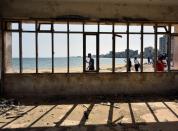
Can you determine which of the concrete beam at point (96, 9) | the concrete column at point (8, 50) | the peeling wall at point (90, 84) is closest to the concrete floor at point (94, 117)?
the peeling wall at point (90, 84)

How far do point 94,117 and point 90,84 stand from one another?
9.69 ft

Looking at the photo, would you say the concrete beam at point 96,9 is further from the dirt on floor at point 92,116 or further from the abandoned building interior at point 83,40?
the dirt on floor at point 92,116

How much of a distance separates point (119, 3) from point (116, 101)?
3573mm

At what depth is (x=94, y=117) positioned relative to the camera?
7.54m

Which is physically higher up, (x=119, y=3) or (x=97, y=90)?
(x=119, y=3)

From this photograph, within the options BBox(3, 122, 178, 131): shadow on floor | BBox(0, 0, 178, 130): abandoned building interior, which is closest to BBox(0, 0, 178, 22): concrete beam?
BBox(0, 0, 178, 130): abandoned building interior

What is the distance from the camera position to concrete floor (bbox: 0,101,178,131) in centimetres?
662

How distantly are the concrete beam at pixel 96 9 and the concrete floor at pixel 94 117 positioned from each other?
327cm

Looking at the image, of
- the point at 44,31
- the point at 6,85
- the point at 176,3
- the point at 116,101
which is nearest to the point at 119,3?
the point at 176,3

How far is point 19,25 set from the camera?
1017 cm

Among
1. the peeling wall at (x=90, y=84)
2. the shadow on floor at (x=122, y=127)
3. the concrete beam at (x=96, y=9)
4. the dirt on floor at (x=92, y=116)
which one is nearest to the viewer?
the shadow on floor at (x=122, y=127)

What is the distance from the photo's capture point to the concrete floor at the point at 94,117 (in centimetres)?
662

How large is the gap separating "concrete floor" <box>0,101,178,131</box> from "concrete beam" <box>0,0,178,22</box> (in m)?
3.27

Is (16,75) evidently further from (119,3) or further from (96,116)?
(119,3)
